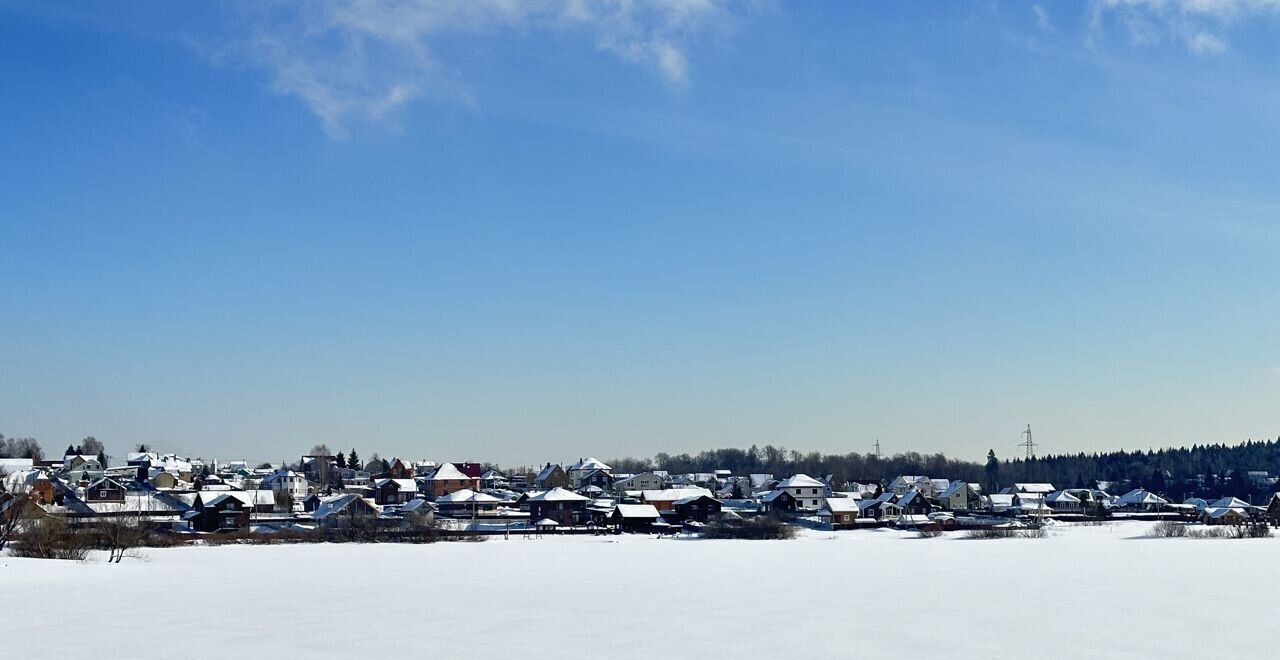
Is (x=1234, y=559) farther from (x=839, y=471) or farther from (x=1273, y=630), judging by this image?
(x=839, y=471)

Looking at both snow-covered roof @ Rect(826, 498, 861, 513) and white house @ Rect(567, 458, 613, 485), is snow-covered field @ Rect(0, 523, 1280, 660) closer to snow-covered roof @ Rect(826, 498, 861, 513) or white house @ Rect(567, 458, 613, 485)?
snow-covered roof @ Rect(826, 498, 861, 513)

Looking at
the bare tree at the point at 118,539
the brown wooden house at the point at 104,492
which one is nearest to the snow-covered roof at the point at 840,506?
the bare tree at the point at 118,539

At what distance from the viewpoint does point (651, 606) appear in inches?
863

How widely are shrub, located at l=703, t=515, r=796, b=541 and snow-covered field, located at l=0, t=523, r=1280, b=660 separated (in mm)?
14891

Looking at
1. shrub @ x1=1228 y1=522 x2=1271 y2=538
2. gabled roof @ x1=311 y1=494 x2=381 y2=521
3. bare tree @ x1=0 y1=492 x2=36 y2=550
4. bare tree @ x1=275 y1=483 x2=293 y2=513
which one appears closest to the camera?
bare tree @ x1=0 y1=492 x2=36 y2=550

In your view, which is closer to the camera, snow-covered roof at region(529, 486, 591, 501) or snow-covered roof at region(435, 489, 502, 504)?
snow-covered roof at region(529, 486, 591, 501)

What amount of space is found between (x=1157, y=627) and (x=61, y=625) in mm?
18512

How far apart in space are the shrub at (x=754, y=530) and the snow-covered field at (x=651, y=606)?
14891 millimetres

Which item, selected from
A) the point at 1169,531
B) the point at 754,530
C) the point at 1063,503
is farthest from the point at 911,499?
the point at 754,530

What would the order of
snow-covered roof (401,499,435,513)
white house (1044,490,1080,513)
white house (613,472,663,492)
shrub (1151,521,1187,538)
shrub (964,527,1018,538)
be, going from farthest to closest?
white house (613,472,663,492) < white house (1044,490,1080,513) < snow-covered roof (401,499,435,513) < shrub (964,527,1018,538) < shrub (1151,521,1187,538)

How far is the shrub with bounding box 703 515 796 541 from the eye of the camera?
2143 inches

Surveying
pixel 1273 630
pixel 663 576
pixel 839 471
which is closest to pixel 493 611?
pixel 663 576

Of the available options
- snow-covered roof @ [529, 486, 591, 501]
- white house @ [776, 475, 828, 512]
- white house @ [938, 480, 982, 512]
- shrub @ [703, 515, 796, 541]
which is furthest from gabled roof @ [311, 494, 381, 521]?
white house @ [938, 480, 982, 512]

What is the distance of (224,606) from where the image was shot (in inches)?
868
